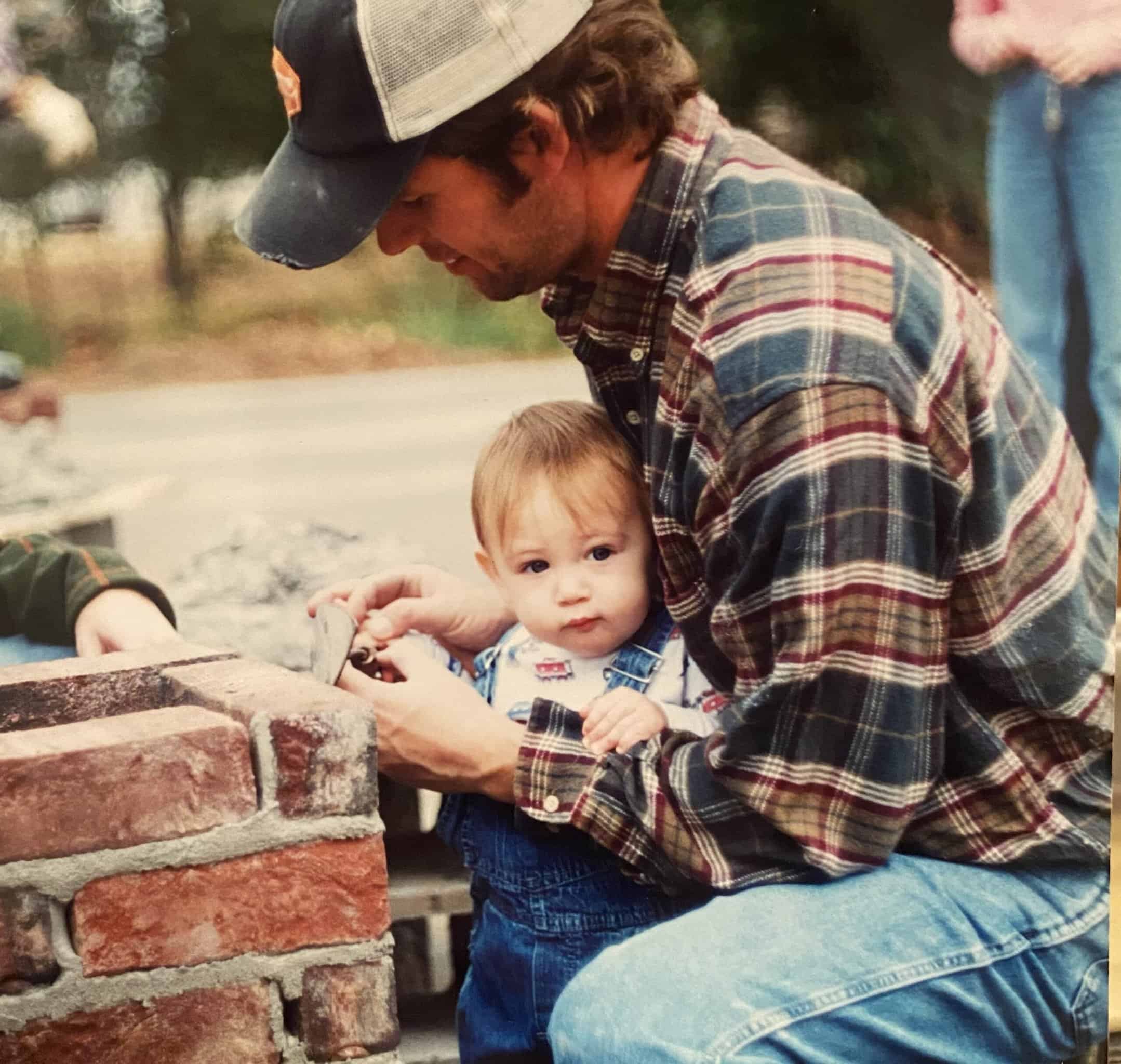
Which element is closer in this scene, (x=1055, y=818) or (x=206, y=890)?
(x=206, y=890)

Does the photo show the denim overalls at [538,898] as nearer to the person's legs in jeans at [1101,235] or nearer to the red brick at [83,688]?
the red brick at [83,688]

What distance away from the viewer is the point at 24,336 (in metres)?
1.74

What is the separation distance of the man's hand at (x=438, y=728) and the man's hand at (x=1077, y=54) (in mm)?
1114

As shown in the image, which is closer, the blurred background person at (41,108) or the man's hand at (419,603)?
the blurred background person at (41,108)

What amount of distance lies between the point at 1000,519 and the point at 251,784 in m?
0.95

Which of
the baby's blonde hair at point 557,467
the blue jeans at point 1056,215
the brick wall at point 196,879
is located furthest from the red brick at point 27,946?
the blue jeans at point 1056,215

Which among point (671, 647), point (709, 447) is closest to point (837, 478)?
point (709, 447)

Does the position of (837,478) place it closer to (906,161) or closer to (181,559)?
(906,161)

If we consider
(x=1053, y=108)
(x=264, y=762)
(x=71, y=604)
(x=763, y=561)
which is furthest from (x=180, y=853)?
(x=1053, y=108)

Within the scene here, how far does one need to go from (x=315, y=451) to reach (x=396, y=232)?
0.29 metres

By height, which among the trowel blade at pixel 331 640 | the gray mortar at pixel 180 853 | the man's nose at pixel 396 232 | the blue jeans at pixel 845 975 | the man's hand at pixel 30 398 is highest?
the man's nose at pixel 396 232

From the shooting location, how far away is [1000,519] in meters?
1.72

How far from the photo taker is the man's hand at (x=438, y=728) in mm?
1824

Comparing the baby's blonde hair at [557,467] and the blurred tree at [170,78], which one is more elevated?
the blurred tree at [170,78]
